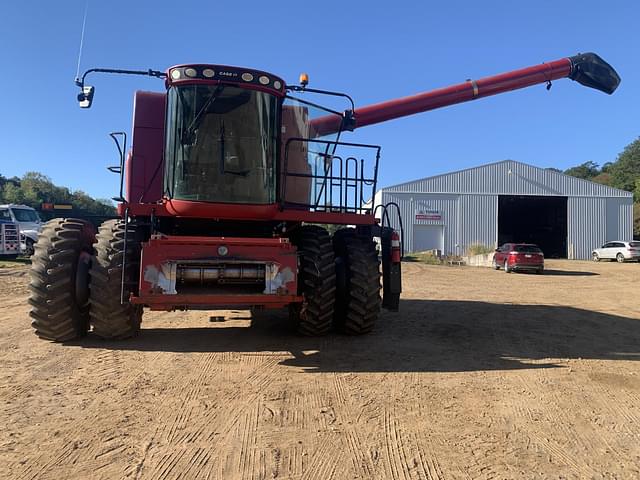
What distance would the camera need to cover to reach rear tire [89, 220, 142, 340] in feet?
19.0

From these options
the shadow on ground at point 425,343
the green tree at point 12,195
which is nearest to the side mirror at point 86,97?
the shadow on ground at point 425,343

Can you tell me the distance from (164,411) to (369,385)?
1950 millimetres

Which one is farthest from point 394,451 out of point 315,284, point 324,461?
point 315,284

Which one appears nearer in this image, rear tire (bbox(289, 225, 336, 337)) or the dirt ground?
the dirt ground

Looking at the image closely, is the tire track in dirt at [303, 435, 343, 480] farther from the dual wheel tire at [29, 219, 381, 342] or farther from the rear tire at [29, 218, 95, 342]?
the rear tire at [29, 218, 95, 342]

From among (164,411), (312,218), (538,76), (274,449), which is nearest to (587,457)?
(274,449)

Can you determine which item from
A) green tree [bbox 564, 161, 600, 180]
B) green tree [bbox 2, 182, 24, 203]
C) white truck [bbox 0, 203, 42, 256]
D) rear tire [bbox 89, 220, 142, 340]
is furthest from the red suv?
green tree [bbox 564, 161, 600, 180]

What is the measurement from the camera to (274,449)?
11.0ft

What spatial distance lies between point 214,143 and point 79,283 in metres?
2.41

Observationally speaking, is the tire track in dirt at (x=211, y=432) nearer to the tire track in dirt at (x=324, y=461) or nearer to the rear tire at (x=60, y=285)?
the tire track in dirt at (x=324, y=461)

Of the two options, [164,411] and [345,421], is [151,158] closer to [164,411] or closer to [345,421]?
[164,411]

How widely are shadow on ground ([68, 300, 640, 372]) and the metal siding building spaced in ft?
101

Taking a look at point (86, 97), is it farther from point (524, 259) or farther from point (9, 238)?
point (524, 259)

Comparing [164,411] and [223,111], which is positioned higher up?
[223,111]
